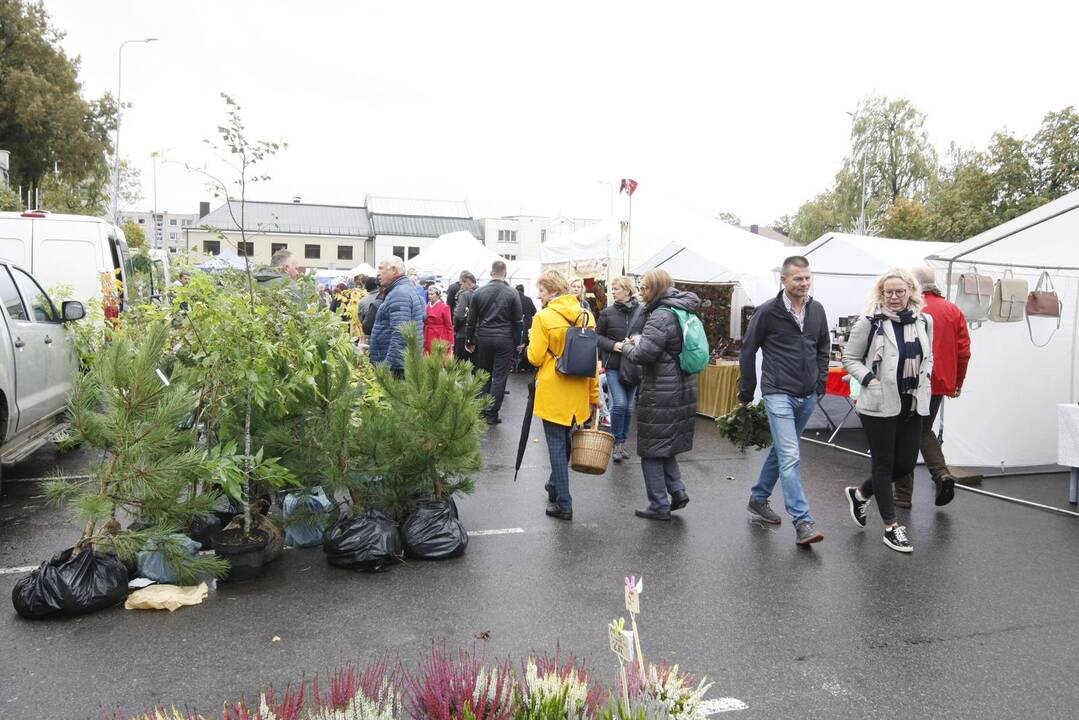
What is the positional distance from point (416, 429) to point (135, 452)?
152 centimetres

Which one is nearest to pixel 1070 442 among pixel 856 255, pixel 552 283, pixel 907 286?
pixel 907 286

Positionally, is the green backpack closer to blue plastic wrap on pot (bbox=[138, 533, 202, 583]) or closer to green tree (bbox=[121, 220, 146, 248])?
blue plastic wrap on pot (bbox=[138, 533, 202, 583])

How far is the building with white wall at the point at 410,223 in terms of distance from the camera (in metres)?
80.1

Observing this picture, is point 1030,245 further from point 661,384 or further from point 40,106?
point 40,106

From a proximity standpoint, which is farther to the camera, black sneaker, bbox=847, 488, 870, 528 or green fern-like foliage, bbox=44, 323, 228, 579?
black sneaker, bbox=847, 488, 870, 528

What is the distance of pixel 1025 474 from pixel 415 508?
6.20m

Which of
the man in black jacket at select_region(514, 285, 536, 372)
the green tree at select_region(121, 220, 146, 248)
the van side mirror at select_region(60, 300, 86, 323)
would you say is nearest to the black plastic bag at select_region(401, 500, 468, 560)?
the van side mirror at select_region(60, 300, 86, 323)

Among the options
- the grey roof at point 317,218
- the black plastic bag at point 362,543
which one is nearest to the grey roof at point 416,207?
the grey roof at point 317,218

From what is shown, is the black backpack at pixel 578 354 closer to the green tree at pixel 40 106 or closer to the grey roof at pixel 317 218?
the green tree at pixel 40 106

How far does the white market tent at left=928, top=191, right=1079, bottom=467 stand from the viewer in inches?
298

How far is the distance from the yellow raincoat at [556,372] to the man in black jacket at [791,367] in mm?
1124

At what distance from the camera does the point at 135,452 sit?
13.0ft

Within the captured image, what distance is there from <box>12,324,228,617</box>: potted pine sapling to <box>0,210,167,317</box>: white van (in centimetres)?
523

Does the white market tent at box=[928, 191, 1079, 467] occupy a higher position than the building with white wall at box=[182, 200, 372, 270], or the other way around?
the building with white wall at box=[182, 200, 372, 270]
